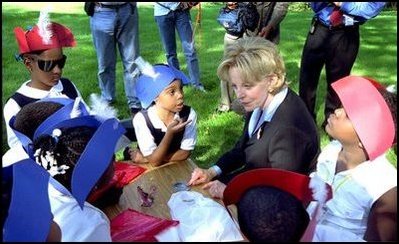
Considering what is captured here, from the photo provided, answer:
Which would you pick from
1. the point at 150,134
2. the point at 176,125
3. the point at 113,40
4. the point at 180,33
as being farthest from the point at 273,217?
the point at 180,33

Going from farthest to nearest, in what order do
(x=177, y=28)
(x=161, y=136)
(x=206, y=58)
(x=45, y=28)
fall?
1. (x=206, y=58)
2. (x=177, y=28)
3. (x=45, y=28)
4. (x=161, y=136)

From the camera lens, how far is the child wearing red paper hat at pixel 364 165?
76.8 inches

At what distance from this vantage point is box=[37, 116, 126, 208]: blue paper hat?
173cm

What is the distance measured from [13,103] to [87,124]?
1.01m

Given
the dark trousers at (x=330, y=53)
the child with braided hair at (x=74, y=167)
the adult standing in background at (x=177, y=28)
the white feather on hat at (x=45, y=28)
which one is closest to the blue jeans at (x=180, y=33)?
the adult standing in background at (x=177, y=28)

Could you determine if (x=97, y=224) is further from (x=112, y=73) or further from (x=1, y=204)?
(x=112, y=73)

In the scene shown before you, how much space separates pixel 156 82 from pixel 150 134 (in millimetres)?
301

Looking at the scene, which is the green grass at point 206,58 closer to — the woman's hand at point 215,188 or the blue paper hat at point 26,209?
the woman's hand at point 215,188

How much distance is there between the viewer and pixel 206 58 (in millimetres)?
6973

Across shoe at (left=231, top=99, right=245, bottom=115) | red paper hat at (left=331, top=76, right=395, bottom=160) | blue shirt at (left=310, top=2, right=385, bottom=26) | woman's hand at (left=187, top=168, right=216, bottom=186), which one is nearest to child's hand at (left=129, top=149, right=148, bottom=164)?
woman's hand at (left=187, top=168, right=216, bottom=186)

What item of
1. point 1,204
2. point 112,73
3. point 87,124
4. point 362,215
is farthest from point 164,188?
point 112,73

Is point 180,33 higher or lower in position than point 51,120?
lower

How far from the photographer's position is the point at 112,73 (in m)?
5.18

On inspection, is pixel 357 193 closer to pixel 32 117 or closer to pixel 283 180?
pixel 283 180
